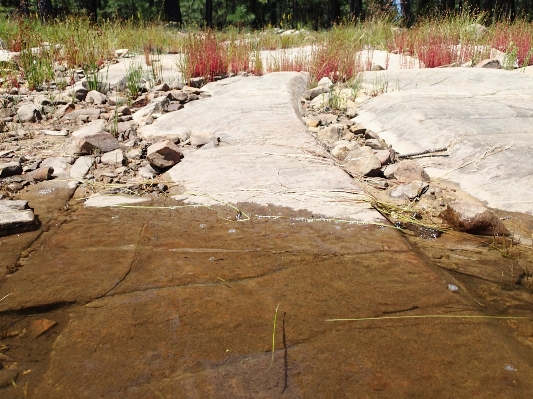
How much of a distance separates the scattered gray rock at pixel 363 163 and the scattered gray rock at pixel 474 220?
82cm

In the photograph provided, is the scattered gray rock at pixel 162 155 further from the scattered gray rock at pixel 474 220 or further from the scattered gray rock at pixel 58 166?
the scattered gray rock at pixel 474 220

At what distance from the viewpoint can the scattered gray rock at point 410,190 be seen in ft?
9.01

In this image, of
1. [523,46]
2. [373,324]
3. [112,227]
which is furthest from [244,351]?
[523,46]

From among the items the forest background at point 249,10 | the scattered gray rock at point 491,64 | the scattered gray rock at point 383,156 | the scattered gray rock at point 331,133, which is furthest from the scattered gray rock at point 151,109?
the forest background at point 249,10

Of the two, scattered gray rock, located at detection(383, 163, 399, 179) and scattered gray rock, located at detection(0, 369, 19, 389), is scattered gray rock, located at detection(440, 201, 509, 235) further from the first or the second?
scattered gray rock, located at detection(0, 369, 19, 389)

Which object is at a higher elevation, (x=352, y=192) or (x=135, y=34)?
(x=135, y=34)

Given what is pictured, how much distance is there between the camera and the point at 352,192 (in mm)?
2541

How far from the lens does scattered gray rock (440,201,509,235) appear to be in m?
2.20

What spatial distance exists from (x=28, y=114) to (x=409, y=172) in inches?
144

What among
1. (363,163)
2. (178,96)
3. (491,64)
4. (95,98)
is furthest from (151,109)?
(491,64)

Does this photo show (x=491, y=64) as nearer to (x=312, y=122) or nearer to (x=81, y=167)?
(x=312, y=122)

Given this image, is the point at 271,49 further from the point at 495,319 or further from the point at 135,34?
the point at 495,319

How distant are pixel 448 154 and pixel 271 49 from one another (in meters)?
6.43

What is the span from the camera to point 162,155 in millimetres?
3109
